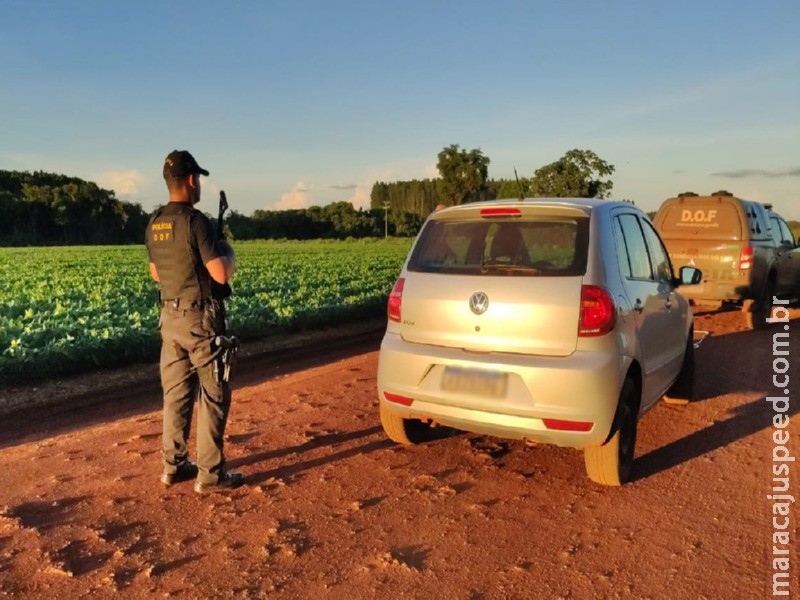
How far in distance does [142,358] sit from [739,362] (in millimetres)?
7892

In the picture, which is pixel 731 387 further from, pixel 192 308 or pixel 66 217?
pixel 66 217

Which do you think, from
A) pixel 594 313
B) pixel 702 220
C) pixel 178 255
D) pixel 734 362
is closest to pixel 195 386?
pixel 178 255

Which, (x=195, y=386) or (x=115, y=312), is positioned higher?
(x=195, y=386)

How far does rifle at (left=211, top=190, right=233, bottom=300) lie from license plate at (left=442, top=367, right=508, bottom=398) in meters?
1.49

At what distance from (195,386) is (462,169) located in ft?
228

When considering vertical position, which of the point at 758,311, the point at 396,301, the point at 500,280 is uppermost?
the point at 500,280

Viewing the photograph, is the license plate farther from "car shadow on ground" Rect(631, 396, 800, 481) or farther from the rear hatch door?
"car shadow on ground" Rect(631, 396, 800, 481)

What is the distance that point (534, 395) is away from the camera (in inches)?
142

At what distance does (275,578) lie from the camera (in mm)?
2943

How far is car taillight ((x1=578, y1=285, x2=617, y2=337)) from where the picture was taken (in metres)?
3.62

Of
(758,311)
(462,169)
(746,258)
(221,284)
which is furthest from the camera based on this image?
(462,169)

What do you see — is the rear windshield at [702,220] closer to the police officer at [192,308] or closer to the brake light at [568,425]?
the brake light at [568,425]

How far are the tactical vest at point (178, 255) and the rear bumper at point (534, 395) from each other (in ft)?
4.82

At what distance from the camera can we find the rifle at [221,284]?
3.88 m
